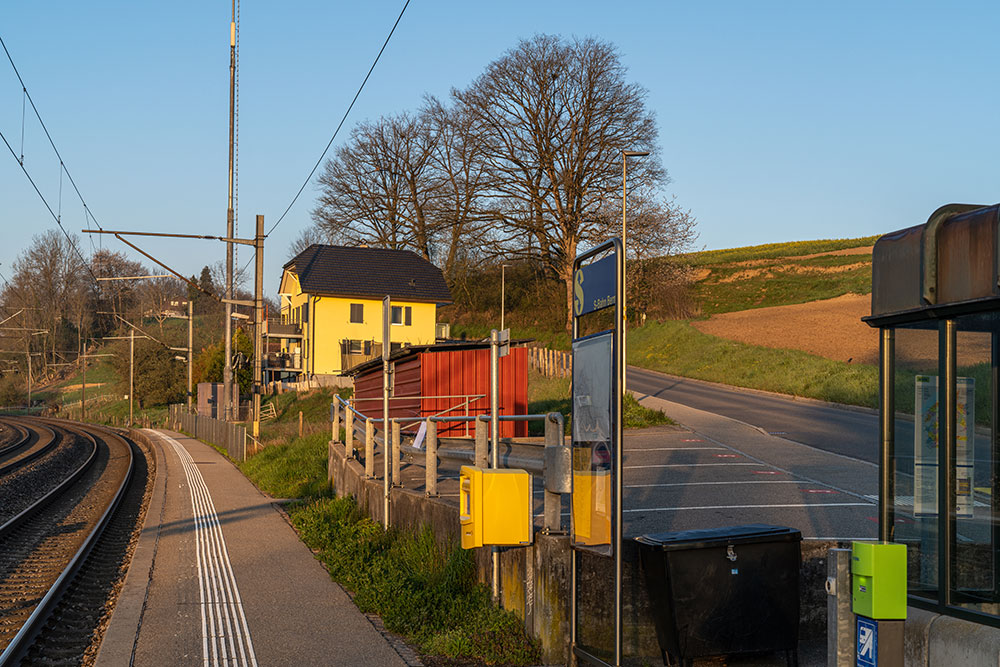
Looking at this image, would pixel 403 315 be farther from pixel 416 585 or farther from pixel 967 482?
pixel 967 482

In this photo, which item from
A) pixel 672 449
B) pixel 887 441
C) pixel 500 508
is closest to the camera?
pixel 887 441

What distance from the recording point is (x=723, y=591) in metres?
6.35

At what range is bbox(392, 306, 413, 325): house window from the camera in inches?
2279

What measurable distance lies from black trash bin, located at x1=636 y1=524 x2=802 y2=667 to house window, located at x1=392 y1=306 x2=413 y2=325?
51.5 m

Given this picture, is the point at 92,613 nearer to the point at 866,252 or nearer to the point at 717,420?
the point at 717,420

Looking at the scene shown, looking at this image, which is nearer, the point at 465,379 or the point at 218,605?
the point at 218,605

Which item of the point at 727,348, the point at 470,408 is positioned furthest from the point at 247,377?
the point at 470,408

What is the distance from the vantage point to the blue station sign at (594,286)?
5685 millimetres

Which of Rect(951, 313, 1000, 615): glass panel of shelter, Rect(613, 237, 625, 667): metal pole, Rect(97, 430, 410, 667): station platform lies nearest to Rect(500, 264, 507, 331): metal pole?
Rect(97, 430, 410, 667): station platform

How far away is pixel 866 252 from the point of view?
78.3 m

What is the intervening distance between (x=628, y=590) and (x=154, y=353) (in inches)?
2672

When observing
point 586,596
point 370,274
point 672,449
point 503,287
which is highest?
point 370,274

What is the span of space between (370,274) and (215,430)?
899 inches

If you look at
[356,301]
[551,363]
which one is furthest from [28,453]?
[356,301]
